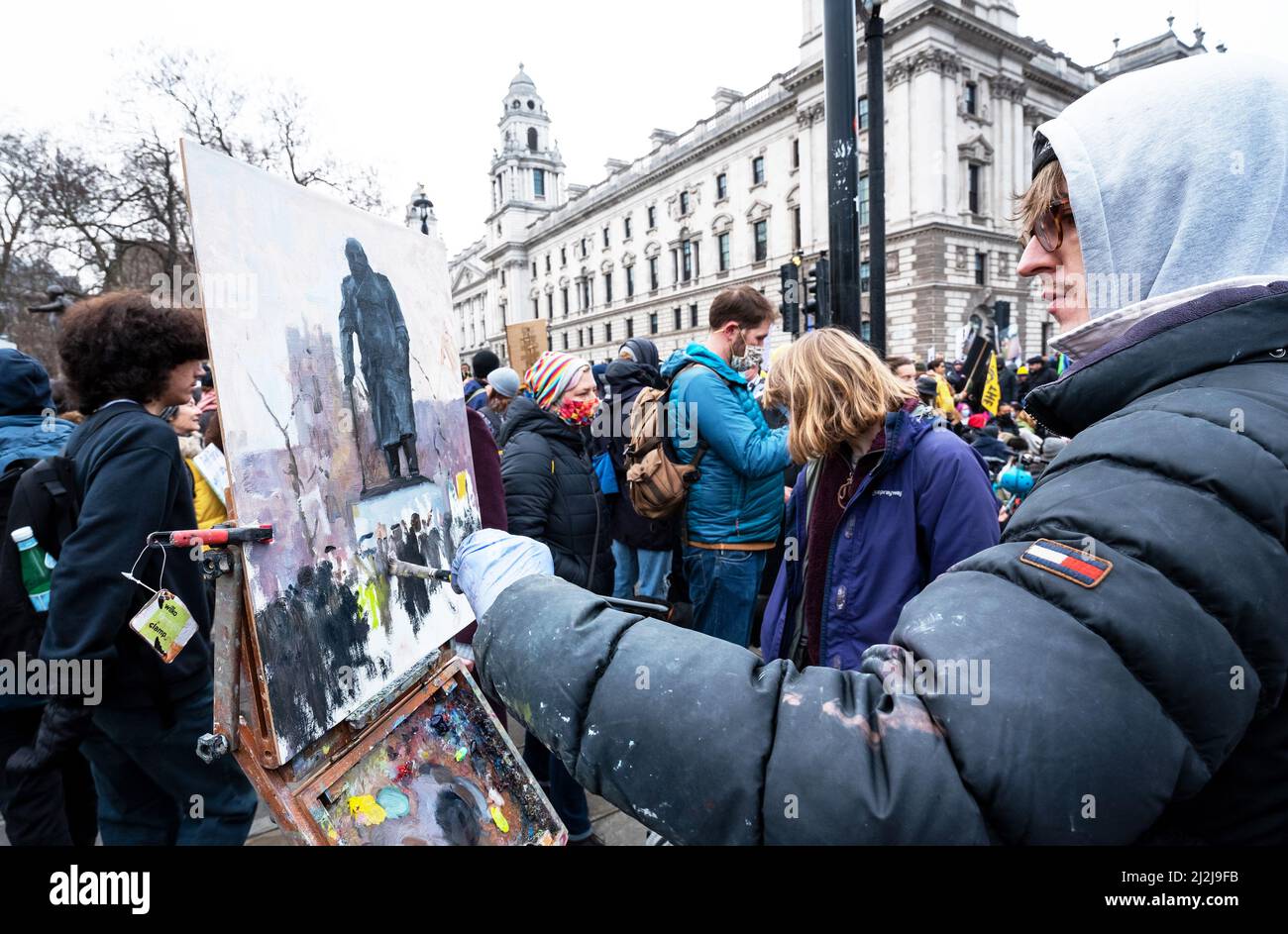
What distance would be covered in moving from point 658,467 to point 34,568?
2.31 meters

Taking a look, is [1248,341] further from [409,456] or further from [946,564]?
[409,456]

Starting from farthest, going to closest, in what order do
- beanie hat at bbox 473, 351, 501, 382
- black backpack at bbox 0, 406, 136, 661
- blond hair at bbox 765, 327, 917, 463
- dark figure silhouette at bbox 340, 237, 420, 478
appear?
beanie hat at bbox 473, 351, 501, 382, blond hair at bbox 765, 327, 917, 463, black backpack at bbox 0, 406, 136, 661, dark figure silhouette at bbox 340, 237, 420, 478

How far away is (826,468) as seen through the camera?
2432 millimetres

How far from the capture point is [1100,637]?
2.30 ft

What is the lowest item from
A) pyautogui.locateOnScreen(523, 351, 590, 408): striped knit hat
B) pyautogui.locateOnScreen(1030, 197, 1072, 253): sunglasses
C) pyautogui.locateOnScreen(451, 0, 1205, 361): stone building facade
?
pyautogui.locateOnScreen(523, 351, 590, 408): striped knit hat

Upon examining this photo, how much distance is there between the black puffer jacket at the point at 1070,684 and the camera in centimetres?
69

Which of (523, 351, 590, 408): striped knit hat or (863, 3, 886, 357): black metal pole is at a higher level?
(863, 3, 886, 357): black metal pole

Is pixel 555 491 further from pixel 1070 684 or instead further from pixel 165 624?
pixel 1070 684

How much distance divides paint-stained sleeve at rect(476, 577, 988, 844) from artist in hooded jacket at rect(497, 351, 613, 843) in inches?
77.2

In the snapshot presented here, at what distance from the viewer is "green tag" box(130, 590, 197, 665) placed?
1.31 meters

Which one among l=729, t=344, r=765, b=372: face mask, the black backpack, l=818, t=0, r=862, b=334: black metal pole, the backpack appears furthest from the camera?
l=818, t=0, r=862, b=334: black metal pole

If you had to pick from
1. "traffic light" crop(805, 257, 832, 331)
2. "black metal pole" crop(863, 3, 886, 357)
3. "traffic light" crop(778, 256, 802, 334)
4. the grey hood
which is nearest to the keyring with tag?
the grey hood

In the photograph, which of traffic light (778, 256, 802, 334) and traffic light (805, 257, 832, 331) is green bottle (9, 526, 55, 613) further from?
traffic light (778, 256, 802, 334)

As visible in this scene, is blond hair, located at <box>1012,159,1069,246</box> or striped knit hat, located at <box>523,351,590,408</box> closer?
blond hair, located at <box>1012,159,1069,246</box>
